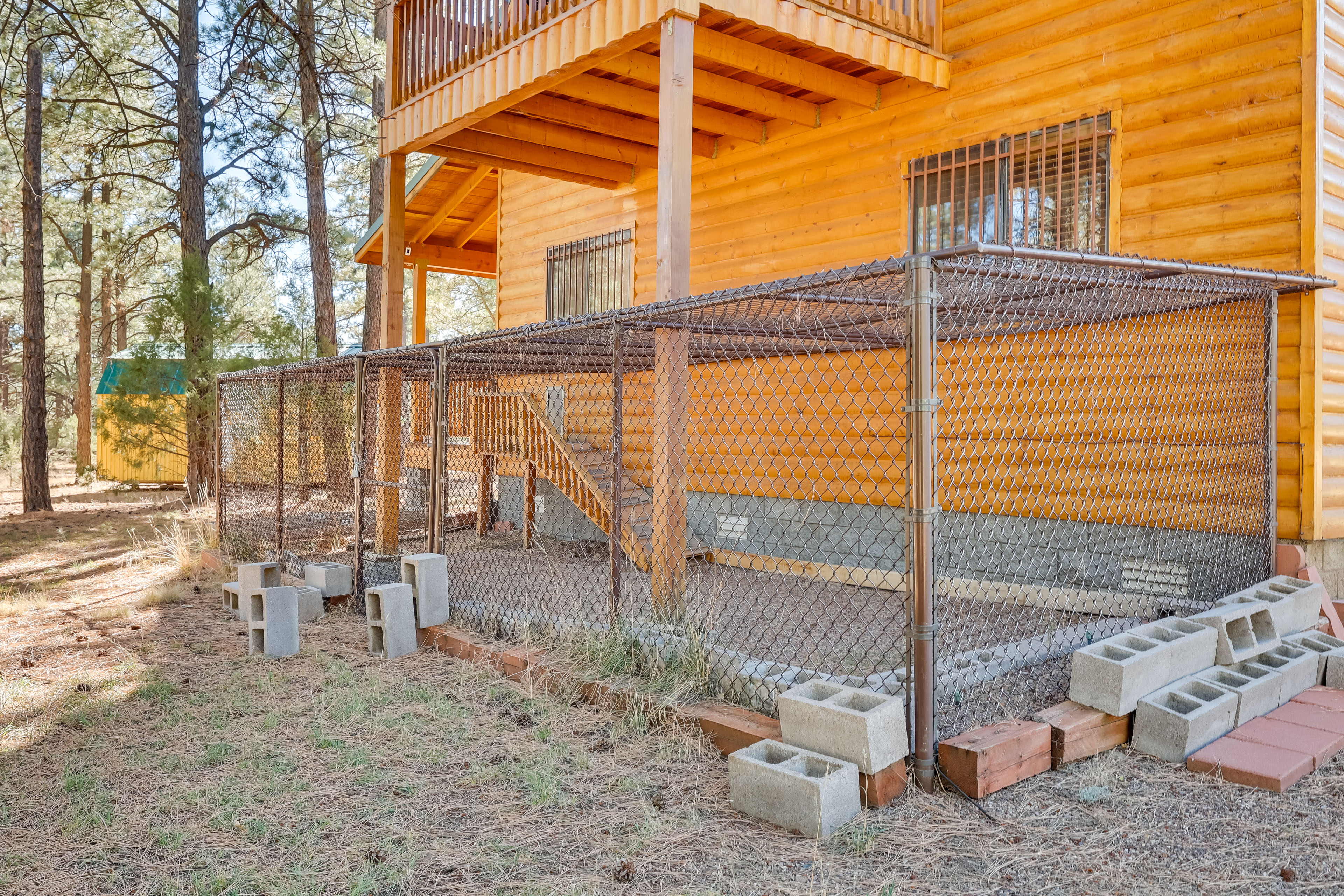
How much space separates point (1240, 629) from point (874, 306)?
2.31m

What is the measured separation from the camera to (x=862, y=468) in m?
7.16

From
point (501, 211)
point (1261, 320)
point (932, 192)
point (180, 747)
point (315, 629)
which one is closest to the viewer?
point (180, 747)

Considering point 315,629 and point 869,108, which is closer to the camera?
point 315,629

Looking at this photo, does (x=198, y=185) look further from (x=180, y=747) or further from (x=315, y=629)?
(x=180, y=747)

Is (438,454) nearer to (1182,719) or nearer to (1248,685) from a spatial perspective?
(1182,719)

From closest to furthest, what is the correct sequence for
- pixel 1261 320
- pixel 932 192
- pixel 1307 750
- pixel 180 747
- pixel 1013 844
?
pixel 1013 844, pixel 1307 750, pixel 180 747, pixel 1261 320, pixel 932 192

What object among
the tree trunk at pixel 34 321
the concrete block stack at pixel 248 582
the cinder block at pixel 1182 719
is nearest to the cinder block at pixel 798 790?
the cinder block at pixel 1182 719

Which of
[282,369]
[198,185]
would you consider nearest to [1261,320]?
[282,369]

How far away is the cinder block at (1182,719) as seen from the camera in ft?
10.9

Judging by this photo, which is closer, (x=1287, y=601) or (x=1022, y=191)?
(x=1287, y=601)

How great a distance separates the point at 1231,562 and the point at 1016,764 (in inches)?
105

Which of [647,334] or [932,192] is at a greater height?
[932,192]

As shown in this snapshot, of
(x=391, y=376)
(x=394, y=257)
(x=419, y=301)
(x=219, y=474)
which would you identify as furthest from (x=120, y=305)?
(x=391, y=376)

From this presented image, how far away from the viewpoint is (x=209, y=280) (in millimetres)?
12594
